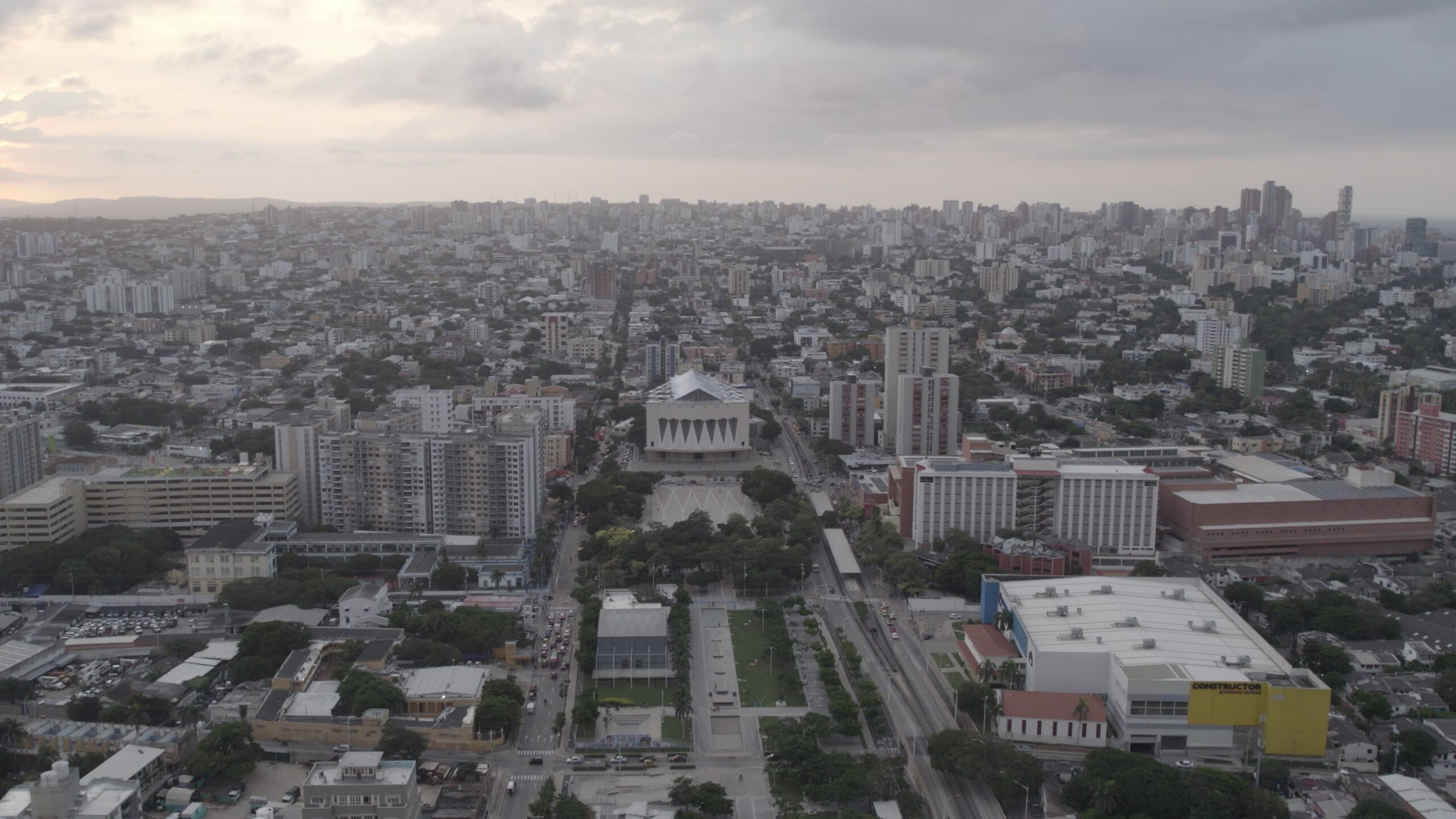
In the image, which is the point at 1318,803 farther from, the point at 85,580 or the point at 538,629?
the point at 85,580

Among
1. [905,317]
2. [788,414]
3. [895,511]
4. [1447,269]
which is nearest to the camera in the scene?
[895,511]

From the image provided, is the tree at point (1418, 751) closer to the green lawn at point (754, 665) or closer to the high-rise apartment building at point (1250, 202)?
the green lawn at point (754, 665)

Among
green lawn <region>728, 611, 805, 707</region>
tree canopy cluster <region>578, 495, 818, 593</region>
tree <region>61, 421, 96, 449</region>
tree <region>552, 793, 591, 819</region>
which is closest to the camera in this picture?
tree <region>552, 793, 591, 819</region>

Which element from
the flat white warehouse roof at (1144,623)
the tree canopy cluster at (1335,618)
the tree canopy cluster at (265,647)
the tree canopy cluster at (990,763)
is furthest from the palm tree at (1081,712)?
the tree canopy cluster at (265,647)

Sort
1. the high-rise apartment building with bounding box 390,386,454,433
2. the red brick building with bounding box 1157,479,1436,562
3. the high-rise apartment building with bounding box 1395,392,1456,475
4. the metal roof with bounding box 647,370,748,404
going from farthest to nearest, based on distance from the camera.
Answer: the metal roof with bounding box 647,370,748,404 < the high-rise apartment building with bounding box 1395,392,1456,475 < the high-rise apartment building with bounding box 390,386,454,433 < the red brick building with bounding box 1157,479,1436,562

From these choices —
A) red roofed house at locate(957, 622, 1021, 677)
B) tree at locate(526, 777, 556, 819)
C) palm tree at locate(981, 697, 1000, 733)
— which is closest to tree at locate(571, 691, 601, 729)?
tree at locate(526, 777, 556, 819)

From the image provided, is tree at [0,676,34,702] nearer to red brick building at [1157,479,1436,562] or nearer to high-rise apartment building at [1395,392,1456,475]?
red brick building at [1157,479,1436,562]

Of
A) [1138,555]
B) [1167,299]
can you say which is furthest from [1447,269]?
[1138,555]
